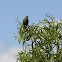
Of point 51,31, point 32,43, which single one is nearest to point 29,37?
point 32,43

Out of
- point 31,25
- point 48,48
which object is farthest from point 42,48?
→ point 31,25

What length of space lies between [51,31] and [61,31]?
0.71 m

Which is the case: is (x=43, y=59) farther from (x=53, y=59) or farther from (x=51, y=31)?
(x=51, y=31)

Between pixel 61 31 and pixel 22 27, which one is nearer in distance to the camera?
pixel 22 27

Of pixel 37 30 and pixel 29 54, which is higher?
pixel 37 30

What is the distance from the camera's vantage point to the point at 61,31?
17.2 m

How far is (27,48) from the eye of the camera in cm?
1694

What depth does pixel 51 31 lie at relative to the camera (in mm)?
16984

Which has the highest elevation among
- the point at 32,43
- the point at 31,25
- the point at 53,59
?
the point at 31,25

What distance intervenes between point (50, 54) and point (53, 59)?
0.46 metres

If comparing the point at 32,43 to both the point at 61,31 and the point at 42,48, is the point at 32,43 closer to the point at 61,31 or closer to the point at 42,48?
the point at 42,48

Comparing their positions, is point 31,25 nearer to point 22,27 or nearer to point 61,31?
point 22,27

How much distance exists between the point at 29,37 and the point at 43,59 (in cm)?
162

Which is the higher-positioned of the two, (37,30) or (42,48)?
(37,30)
